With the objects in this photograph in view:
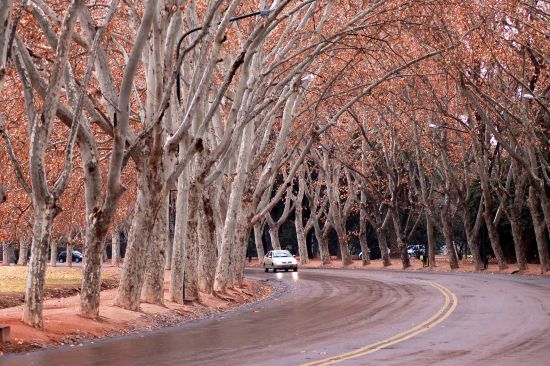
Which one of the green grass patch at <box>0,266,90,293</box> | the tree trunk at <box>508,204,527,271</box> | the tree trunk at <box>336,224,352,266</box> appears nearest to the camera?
the green grass patch at <box>0,266,90,293</box>

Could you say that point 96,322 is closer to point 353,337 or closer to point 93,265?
point 93,265

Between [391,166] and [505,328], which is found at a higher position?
[391,166]

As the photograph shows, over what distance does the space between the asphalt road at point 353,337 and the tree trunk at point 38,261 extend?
1.38 meters

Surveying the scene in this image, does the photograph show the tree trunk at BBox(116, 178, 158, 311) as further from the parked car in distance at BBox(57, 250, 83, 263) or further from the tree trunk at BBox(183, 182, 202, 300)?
the parked car in distance at BBox(57, 250, 83, 263)

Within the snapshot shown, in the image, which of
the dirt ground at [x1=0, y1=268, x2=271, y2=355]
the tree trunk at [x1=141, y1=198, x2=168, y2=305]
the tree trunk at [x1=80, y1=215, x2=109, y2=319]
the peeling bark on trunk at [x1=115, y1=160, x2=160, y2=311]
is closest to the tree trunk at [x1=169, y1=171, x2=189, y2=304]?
the dirt ground at [x1=0, y1=268, x2=271, y2=355]

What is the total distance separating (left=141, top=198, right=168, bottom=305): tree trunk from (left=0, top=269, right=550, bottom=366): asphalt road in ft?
5.84

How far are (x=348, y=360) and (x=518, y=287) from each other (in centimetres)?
2014

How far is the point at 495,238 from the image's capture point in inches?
1859

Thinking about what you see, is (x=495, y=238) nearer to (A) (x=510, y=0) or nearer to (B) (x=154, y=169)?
(A) (x=510, y=0)

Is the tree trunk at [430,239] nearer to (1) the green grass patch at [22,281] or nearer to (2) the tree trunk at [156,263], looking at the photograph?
(1) the green grass patch at [22,281]

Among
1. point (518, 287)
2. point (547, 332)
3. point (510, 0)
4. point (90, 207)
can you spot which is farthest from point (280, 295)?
point (547, 332)

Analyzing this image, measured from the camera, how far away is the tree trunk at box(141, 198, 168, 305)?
23.3m

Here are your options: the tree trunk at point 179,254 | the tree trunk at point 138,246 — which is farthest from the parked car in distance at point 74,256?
the tree trunk at point 138,246

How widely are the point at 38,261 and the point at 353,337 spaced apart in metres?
5.70
